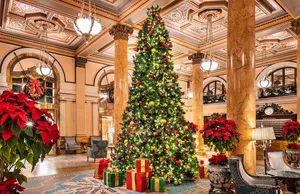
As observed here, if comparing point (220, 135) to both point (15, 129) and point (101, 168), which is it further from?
point (15, 129)

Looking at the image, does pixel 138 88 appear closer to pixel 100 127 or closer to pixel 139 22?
pixel 139 22

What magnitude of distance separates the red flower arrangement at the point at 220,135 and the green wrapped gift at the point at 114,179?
246 cm

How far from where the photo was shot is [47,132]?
108cm

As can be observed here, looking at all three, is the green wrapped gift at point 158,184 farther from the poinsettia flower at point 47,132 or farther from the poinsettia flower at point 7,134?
the poinsettia flower at point 7,134

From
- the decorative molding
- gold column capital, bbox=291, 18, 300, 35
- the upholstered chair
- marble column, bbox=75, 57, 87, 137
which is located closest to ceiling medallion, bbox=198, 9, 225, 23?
gold column capital, bbox=291, 18, 300, 35

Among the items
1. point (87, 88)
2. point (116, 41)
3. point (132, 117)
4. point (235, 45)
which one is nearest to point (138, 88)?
point (132, 117)

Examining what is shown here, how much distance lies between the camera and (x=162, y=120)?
19.0 ft

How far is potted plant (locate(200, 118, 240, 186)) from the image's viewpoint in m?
4.30

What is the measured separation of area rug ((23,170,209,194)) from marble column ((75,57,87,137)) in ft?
21.5

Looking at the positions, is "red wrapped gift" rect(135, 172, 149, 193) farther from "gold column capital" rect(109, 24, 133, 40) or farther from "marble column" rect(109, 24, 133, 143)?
"gold column capital" rect(109, 24, 133, 40)

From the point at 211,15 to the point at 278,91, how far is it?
362 inches

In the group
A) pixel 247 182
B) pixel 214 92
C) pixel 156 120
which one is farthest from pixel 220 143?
pixel 214 92

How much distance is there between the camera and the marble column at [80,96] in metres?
13.1

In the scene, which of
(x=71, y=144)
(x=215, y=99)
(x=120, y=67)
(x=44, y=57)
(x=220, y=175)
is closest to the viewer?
(x=220, y=175)
